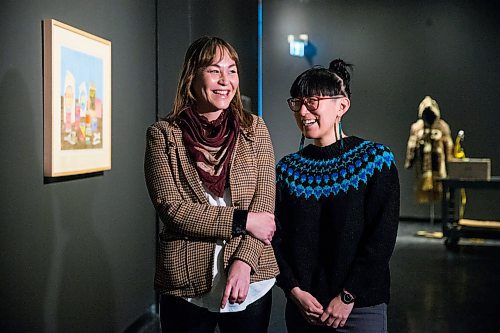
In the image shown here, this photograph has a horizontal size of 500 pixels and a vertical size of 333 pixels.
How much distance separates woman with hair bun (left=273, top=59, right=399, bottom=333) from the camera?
198 centimetres

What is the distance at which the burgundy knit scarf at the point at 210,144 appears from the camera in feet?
6.23

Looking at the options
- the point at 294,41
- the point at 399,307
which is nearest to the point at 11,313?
the point at 399,307

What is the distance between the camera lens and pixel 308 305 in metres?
2.01

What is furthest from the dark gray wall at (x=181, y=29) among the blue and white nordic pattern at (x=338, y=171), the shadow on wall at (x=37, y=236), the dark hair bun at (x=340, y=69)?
the blue and white nordic pattern at (x=338, y=171)

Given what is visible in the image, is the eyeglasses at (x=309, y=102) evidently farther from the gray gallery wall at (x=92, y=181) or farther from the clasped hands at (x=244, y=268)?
the gray gallery wall at (x=92, y=181)

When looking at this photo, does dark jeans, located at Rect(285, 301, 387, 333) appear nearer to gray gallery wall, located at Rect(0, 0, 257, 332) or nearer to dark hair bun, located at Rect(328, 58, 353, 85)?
dark hair bun, located at Rect(328, 58, 353, 85)

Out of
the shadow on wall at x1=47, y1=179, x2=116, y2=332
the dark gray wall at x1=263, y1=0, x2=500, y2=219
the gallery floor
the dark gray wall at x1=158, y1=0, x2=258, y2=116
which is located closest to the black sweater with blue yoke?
the shadow on wall at x1=47, y1=179, x2=116, y2=332

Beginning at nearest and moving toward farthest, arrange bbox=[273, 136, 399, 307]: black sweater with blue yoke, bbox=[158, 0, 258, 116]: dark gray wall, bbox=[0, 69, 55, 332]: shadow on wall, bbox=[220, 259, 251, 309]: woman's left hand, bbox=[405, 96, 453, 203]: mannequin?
1. bbox=[220, 259, 251, 309]: woman's left hand
2. bbox=[273, 136, 399, 307]: black sweater with blue yoke
3. bbox=[0, 69, 55, 332]: shadow on wall
4. bbox=[158, 0, 258, 116]: dark gray wall
5. bbox=[405, 96, 453, 203]: mannequin

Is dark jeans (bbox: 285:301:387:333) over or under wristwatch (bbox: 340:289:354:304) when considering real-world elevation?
under

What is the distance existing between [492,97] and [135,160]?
5071 millimetres

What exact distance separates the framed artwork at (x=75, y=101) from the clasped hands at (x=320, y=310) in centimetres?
156

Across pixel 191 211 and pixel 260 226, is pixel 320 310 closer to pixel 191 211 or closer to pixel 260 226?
pixel 260 226

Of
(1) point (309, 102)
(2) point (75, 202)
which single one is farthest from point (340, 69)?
(2) point (75, 202)

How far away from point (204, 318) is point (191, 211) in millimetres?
310
